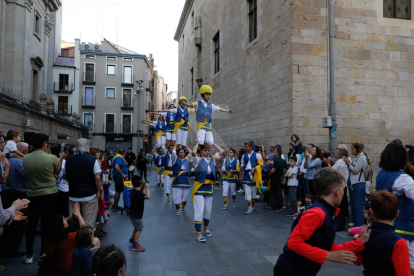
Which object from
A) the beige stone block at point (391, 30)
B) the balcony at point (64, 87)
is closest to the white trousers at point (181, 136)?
the beige stone block at point (391, 30)

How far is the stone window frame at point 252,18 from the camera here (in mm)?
15227

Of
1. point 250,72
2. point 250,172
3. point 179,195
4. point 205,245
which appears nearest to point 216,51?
point 250,72

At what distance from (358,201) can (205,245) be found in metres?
3.89

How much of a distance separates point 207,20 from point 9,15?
1391cm

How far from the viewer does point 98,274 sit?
2.62 m

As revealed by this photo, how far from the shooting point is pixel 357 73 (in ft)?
39.3

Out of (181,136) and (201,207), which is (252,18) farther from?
(201,207)

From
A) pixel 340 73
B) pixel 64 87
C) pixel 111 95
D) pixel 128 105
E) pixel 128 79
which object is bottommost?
pixel 340 73

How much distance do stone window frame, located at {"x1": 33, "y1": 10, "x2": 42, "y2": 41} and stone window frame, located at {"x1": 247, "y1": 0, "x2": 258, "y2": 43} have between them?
58.8 ft

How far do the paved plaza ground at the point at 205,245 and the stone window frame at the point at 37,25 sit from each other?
21.6 meters

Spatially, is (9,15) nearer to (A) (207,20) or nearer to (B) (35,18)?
(B) (35,18)

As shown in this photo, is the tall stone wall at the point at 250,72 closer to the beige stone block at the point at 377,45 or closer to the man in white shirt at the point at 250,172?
the man in white shirt at the point at 250,172

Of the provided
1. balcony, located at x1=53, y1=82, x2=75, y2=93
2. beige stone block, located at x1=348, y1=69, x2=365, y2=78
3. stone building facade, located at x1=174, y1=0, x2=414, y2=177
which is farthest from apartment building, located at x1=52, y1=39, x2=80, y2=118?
beige stone block, located at x1=348, y1=69, x2=365, y2=78

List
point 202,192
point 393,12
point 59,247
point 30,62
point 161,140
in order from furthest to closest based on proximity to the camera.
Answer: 1. point 30,62
2. point 161,140
3. point 393,12
4. point 202,192
5. point 59,247
